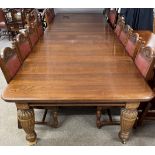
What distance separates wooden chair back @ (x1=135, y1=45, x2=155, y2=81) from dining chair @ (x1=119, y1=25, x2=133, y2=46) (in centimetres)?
47

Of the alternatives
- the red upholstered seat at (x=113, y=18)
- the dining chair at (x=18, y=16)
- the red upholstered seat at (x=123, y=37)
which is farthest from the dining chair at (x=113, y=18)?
the dining chair at (x=18, y=16)

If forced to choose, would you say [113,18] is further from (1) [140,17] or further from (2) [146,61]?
(2) [146,61]

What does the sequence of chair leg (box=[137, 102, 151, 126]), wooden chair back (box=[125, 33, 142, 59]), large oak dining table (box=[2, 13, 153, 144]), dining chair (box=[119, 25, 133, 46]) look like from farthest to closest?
dining chair (box=[119, 25, 133, 46])
wooden chair back (box=[125, 33, 142, 59])
chair leg (box=[137, 102, 151, 126])
large oak dining table (box=[2, 13, 153, 144])

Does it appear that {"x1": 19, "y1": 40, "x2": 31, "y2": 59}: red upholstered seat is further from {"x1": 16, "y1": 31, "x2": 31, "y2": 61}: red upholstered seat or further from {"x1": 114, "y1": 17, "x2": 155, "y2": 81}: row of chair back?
{"x1": 114, "y1": 17, "x2": 155, "y2": 81}: row of chair back

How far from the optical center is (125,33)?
2.21 m

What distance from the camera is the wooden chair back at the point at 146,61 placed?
4.72ft

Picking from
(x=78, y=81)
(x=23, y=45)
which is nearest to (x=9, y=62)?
(x=23, y=45)

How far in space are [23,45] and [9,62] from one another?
0.45 metres

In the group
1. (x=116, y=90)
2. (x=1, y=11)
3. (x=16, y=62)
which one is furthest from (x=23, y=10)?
(x=116, y=90)

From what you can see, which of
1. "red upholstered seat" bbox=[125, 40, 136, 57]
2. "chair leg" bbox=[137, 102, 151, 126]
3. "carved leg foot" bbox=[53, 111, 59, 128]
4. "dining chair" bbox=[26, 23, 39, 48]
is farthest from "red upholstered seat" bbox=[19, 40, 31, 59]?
"chair leg" bbox=[137, 102, 151, 126]

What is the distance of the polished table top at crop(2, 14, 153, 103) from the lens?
130 cm

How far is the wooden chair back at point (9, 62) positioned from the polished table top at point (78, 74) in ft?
0.15

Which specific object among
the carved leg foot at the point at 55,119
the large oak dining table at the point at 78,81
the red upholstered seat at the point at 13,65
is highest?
the red upholstered seat at the point at 13,65

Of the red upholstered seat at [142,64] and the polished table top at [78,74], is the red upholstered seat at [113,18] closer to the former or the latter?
the polished table top at [78,74]
